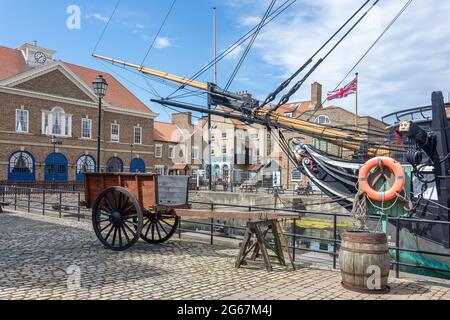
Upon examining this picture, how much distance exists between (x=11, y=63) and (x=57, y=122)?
6.97 metres

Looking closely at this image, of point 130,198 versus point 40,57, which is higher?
point 40,57

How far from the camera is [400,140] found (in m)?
12.5

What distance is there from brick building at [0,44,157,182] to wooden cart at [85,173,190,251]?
28.1 metres

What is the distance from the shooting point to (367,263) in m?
5.34

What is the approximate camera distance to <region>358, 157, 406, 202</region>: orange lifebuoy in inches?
297

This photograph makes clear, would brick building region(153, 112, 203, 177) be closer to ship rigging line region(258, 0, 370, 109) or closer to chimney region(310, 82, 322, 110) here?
chimney region(310, 82, 322, 110)

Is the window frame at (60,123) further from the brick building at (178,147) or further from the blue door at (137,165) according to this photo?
the brick building at (178,147)

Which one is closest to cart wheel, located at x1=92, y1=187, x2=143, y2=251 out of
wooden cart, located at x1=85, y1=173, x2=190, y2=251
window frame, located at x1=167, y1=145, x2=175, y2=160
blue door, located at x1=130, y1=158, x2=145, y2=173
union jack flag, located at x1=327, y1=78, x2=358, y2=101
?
wooden cart, located at x1=85, y1=173, x2=190, y2=251

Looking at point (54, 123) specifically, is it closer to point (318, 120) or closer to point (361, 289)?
point (318, 120)

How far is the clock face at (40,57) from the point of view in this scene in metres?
38.8

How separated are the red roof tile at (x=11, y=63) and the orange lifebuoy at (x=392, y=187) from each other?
34029mm

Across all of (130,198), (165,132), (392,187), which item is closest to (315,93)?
(165,132)

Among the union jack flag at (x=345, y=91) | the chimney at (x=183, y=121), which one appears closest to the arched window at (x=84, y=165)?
the chimney at (x=183, y=121)
